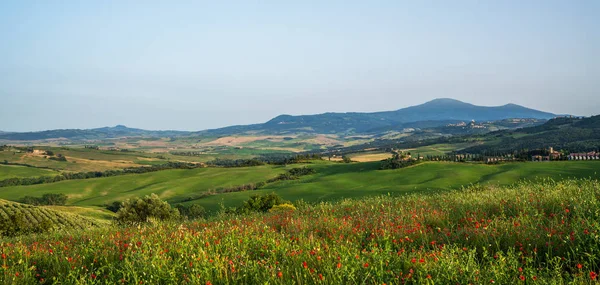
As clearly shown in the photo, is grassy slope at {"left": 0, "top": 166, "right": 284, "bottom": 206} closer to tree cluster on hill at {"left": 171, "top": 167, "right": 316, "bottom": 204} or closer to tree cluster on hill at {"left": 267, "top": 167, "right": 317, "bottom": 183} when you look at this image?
tree cluster on hill at {"left": 267, "top": 167, "right": 317, "bottom": 183}

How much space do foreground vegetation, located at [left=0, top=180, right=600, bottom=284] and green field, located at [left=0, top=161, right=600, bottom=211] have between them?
5183 cm

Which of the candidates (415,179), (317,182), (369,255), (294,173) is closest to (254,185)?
(317,182)

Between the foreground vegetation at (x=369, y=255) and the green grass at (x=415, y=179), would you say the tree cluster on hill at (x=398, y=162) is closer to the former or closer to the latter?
the green grass at (x=415, y=179)

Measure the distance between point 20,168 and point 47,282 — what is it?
207 metres

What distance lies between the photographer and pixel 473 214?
30.9 feet

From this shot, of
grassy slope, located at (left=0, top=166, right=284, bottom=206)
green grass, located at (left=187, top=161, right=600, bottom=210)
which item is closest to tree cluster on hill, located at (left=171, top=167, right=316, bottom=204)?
grassy slope, located at (left=0, top=166, right=284, bottom=206)

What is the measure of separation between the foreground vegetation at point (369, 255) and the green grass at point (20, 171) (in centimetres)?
18032

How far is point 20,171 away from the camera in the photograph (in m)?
172

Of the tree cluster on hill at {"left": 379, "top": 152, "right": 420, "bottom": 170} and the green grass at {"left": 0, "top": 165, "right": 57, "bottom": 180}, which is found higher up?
the tree cluster on hill at {"left": 379, "top": 152, "right": 420, "bottom": 170}

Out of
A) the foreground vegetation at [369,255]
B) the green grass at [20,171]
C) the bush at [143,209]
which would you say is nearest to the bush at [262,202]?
the bush at [143,209]

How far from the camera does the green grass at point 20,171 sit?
537 ft

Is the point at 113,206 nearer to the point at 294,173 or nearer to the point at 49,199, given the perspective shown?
the point at 49,199

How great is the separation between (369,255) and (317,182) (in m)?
95.6

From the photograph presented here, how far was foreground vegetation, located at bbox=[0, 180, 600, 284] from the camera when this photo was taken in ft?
17.4
